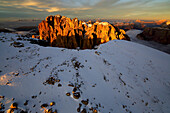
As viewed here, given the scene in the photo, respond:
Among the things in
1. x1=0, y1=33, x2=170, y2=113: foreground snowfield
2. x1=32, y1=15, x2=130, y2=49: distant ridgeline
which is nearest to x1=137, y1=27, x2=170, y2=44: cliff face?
x1=32, y1=15, x2=130, y2=49: distant ridgeline

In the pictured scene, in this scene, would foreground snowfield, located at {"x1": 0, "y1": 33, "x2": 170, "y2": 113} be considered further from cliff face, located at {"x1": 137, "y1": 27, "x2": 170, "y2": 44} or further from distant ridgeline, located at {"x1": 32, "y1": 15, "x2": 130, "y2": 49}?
cliff face, located at {"x1": 137, "y1": 27, "x2": 170, "y2": 44}

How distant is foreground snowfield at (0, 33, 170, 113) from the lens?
225 inches

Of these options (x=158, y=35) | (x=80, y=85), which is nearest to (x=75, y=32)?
(x=80, y=85)

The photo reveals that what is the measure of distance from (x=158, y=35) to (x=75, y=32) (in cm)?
6840

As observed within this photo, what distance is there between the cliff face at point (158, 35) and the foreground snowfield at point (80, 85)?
66344 millimetres

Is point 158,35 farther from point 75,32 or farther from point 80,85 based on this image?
point 80,85

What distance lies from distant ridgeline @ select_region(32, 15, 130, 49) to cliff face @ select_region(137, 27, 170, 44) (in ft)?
89.5

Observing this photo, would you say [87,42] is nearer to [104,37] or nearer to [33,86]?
[104,37]

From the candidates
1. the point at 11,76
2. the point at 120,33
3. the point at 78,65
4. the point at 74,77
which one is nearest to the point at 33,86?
the point at 11,76

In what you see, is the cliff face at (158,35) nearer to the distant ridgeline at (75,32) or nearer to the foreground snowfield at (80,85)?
the distant ridgeline at (75,32)

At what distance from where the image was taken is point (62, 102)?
18.5ft

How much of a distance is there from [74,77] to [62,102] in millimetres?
2616

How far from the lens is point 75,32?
58750mm

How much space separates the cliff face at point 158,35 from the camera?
55.9 meters
